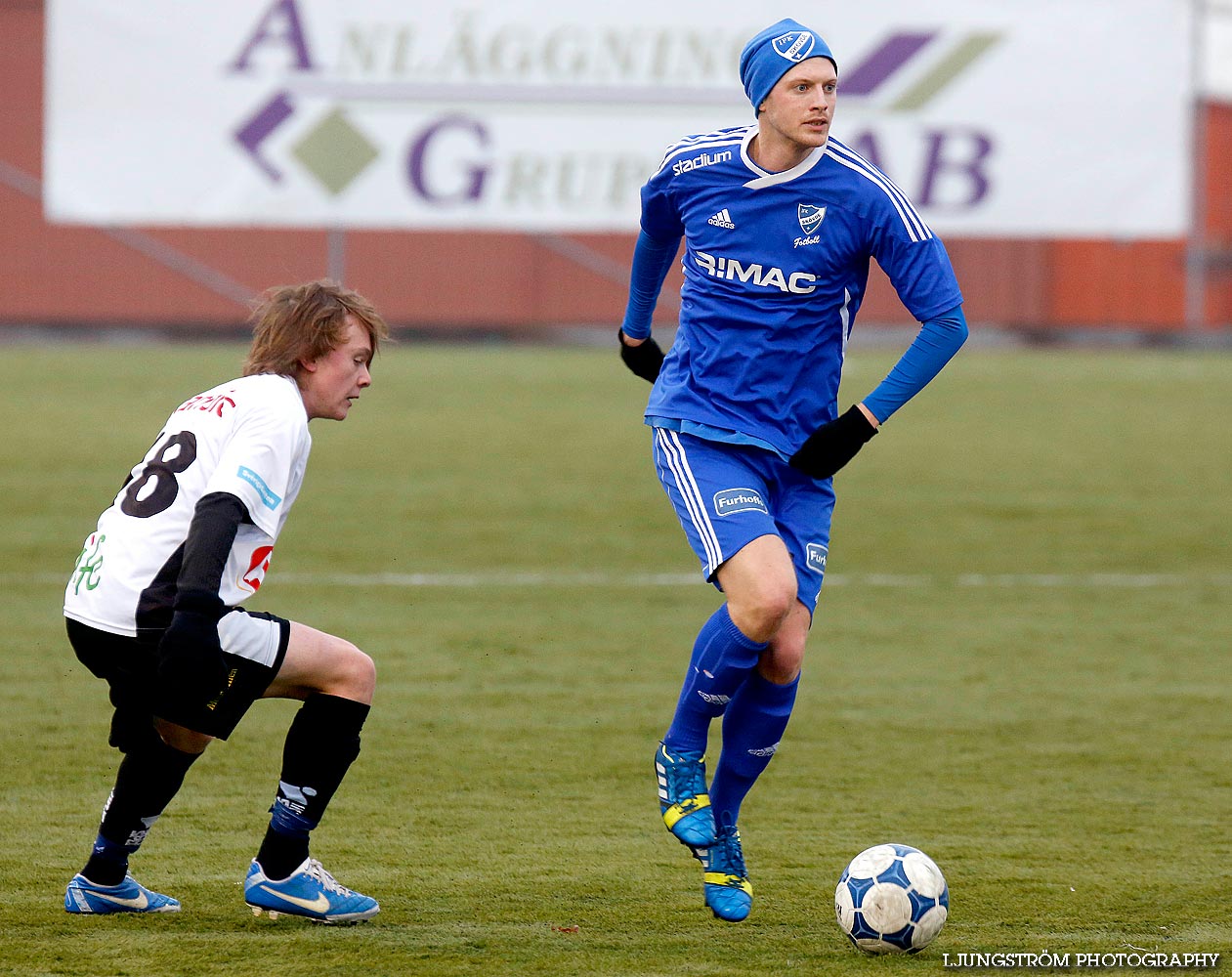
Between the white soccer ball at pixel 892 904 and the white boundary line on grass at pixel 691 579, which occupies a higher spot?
the white soccer ball at pixel 892 904

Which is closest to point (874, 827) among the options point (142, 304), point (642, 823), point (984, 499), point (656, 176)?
point (642, 823)

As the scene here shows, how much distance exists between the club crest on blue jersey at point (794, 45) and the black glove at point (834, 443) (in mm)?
858

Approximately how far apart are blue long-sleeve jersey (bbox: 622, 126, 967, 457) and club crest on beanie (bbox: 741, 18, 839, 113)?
0.13 metres

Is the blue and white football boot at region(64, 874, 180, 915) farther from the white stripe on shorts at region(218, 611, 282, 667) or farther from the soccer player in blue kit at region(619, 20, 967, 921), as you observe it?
the soccer player in blue kit at region(619, 20, 967, 921)

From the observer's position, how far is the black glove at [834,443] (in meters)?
4.23

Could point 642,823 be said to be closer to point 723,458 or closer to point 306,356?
point 723,458

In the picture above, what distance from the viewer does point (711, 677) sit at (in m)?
4.27

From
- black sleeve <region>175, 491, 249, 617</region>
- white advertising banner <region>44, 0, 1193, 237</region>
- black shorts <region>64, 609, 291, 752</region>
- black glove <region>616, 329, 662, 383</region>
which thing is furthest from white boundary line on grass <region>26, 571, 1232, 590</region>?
white advertising banner <region>44, 0, 1193, 237</region>

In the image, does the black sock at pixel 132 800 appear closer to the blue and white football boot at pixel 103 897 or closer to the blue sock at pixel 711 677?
the blue and white football boot at pixel 103 897

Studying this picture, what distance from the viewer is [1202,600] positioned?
8.52 metres

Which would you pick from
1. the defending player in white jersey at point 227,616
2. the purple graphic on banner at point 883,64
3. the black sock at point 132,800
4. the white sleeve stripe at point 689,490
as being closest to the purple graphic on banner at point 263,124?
the purple graphic on banner at point 883,64

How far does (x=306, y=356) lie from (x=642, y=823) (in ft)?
5.62

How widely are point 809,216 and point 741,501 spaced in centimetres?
71

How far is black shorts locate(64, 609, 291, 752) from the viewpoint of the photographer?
3684mm
